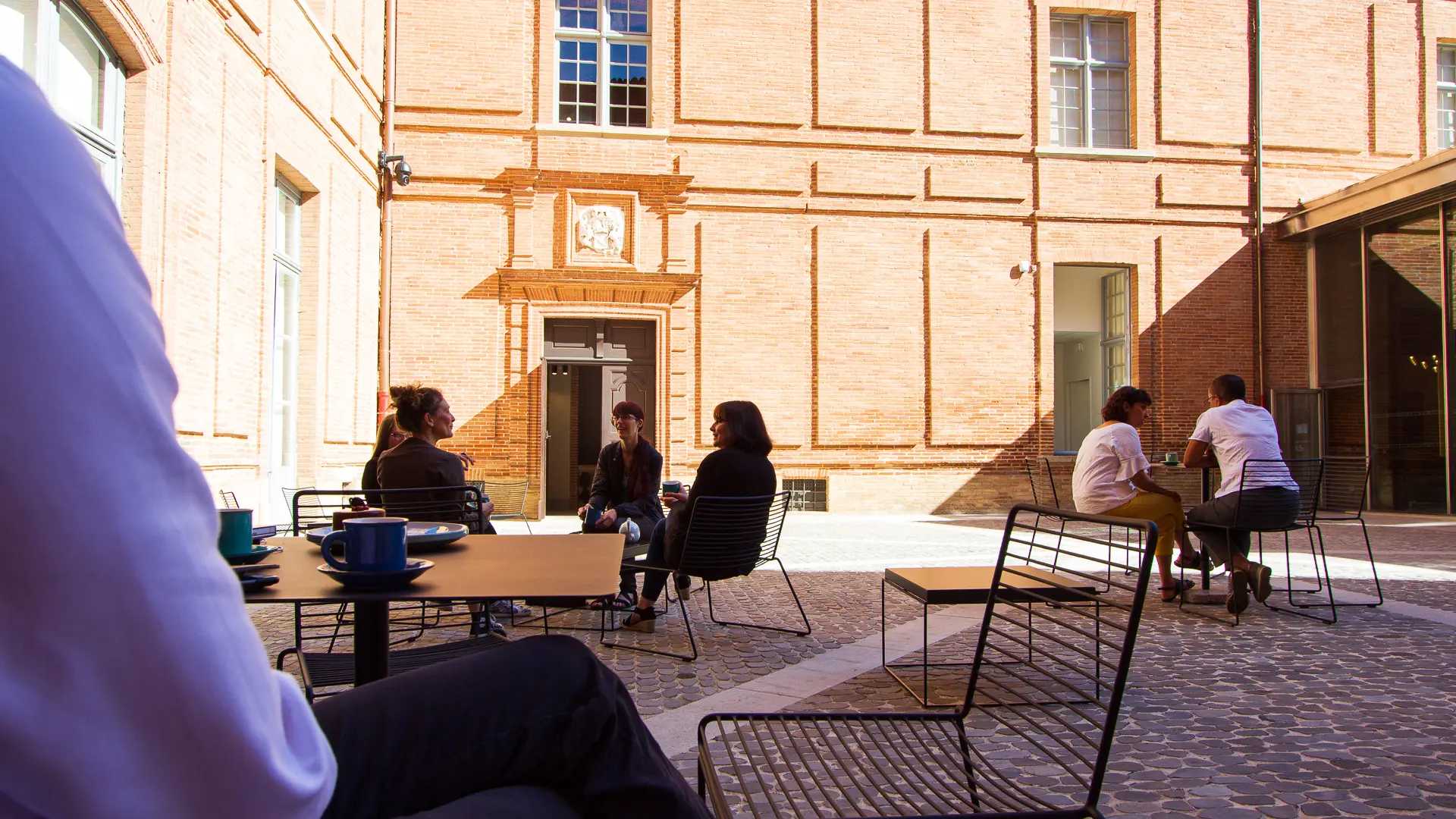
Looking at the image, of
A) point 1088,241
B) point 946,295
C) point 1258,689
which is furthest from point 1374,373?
point 1258,689

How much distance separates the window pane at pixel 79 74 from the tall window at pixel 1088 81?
12715 millimetres

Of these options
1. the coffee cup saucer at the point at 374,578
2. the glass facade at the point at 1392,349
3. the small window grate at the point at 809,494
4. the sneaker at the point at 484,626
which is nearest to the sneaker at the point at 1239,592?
the sneaker at the point at 484,626

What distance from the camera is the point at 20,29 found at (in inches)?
224

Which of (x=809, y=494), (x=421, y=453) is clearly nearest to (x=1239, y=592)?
(x=421, y=453)

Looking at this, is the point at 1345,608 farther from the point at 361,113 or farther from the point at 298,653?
the point at 361,113

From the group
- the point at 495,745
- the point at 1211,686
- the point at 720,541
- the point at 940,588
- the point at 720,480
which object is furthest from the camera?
the point at 720,480

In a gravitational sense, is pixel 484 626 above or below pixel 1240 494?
below

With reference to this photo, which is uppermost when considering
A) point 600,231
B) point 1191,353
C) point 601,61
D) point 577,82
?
point 601,61

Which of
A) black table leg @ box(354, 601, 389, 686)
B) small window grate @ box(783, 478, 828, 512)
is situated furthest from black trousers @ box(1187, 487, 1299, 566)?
small window grate @ box(783, 478, 828, 512)

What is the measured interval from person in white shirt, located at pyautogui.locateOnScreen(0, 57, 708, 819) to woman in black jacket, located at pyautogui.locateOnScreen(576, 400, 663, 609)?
499 centimetres

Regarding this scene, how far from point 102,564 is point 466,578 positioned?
58.3 inches

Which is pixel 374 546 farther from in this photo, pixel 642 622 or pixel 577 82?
pixel 577 82

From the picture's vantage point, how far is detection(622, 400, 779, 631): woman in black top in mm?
5039

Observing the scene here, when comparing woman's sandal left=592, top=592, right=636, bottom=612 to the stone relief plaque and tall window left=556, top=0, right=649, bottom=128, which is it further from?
tall window left=556, top=0, right=649, bottom=128
